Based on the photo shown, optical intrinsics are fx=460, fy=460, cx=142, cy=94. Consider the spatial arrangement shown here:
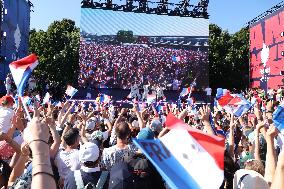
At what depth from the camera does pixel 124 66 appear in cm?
3344

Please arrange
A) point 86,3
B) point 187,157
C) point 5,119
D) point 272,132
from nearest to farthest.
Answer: point 187,157 < point 272,132 < point 5,119 < point 86,3

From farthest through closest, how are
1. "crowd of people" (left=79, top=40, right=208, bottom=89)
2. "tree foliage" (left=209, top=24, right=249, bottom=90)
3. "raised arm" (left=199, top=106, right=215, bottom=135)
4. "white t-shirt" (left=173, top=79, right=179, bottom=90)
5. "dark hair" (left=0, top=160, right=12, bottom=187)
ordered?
1. "tree foliage" (left=209, top=24, right=249, bottom=90)
2. "white t-shirt" (left=173, top=79, right=179, bottom=90)
3. "crowd of people" (left=79, top=40, right=208, bottom=89)
4. "raised arm" (left=199, top=106, right=215, bottom=135)
5. "dark hair" (left=0, top=160, right=12, bottom=187)

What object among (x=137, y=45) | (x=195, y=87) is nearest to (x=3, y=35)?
(x=137, y=45)

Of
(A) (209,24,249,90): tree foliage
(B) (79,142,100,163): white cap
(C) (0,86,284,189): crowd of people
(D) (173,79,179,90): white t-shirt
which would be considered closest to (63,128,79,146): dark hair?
(C) (0,86,284,189): crowd of people

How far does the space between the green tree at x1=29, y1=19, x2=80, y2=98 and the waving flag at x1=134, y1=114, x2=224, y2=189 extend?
147 feet

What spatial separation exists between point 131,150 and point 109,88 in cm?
2779

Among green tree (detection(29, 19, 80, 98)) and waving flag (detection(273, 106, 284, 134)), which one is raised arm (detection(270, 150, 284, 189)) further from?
green tree (detection(29, 19, 80, 98))

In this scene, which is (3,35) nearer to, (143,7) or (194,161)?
(143,7)

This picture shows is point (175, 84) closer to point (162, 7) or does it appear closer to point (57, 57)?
point (162, 7)

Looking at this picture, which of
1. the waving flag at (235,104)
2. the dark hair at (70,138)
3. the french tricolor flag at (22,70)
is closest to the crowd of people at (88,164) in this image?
the dark hair at (70,138)

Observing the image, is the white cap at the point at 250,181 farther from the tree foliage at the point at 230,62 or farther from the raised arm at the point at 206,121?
the tree foliage at the point at 230,62

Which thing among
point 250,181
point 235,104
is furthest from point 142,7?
point 250,181

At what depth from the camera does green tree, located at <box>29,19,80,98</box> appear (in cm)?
4759

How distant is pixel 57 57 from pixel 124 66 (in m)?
16.3
